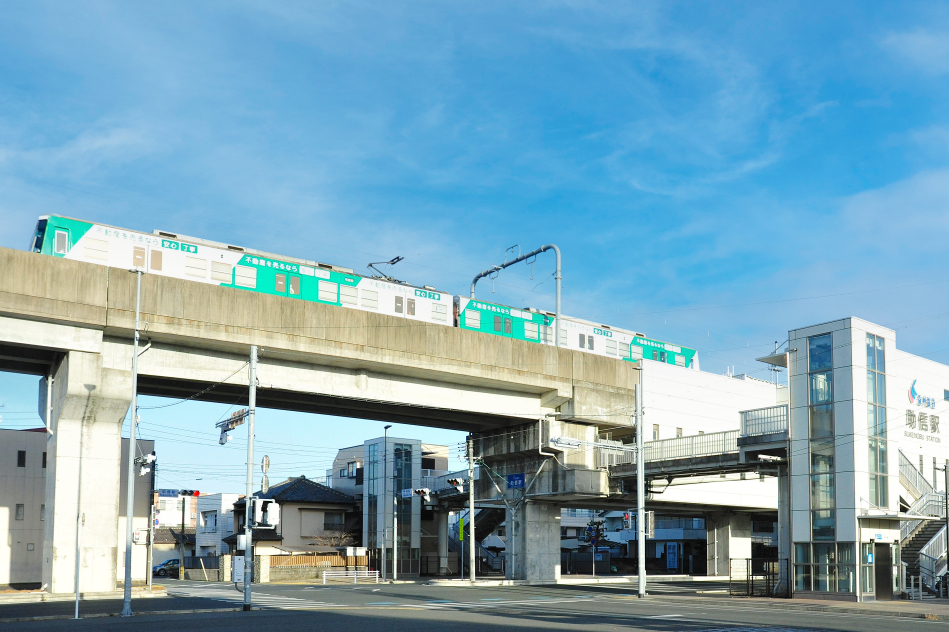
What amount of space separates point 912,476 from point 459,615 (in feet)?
72.5

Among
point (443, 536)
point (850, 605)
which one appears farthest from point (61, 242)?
point (443, 536)

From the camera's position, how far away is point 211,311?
37.6 m

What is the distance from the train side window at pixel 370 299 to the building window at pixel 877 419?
22.7 m

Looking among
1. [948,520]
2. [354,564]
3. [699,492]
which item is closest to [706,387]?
[699,492]

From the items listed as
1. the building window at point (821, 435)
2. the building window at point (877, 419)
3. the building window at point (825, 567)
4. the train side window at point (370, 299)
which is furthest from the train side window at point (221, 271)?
the building window at point (877, 419)

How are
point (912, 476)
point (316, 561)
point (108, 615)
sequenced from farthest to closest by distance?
point (316, 561), point (912, 476), point (108, 615)

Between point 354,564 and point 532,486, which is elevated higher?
point 532,486

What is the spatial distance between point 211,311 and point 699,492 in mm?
32610

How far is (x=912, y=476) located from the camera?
→ 3753cm

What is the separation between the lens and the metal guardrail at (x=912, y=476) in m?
37.1

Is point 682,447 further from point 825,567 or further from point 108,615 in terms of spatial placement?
point 108,615

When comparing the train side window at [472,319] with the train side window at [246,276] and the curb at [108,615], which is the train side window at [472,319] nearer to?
the train side window at [246,276]

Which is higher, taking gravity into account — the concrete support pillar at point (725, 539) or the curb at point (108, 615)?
the curb at point (108, 615)

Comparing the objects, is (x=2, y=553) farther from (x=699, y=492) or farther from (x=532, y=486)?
(x=699, y=492)
